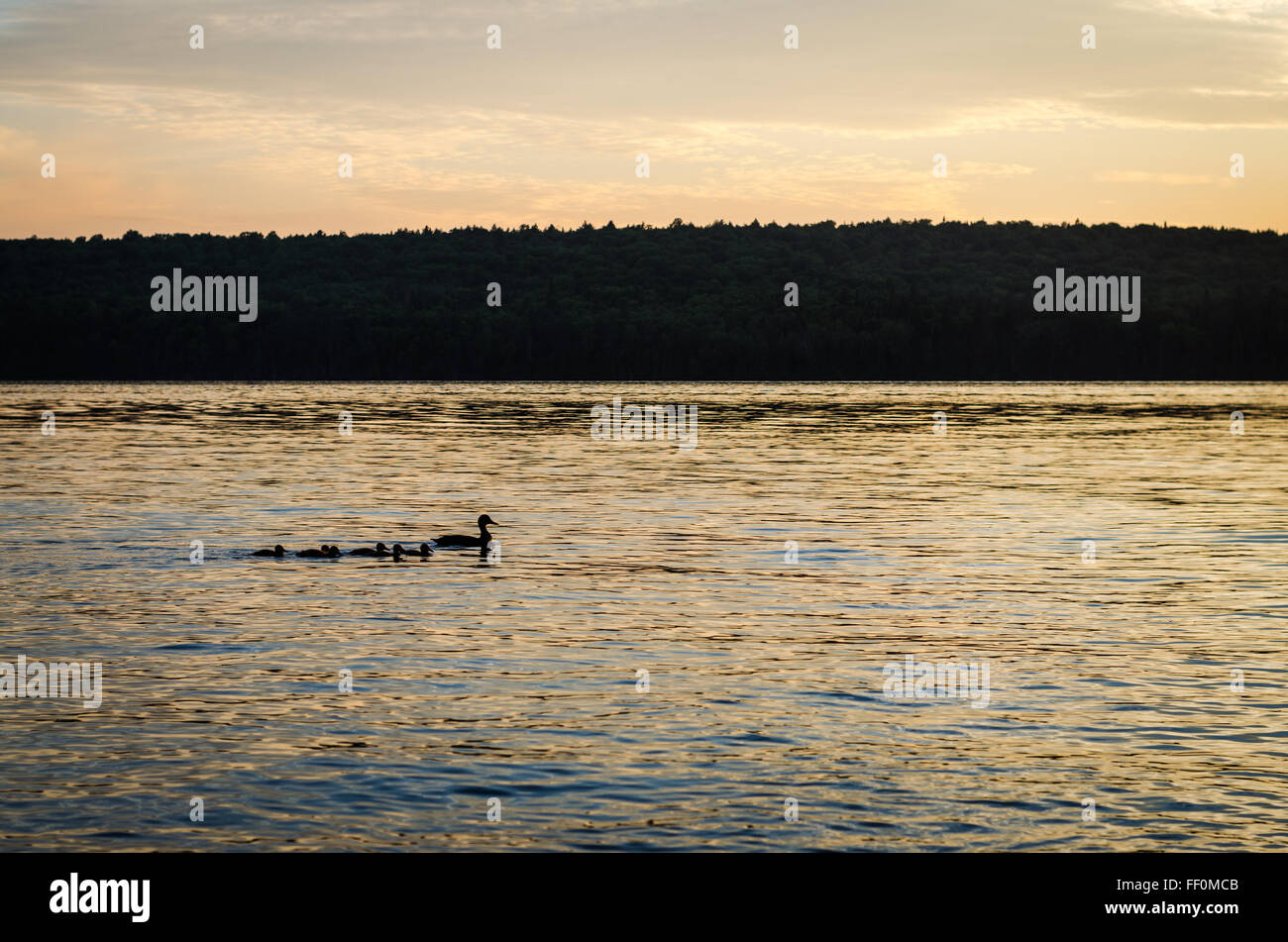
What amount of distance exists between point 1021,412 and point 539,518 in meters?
85.0

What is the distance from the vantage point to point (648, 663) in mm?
21609

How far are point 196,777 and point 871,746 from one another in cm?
737

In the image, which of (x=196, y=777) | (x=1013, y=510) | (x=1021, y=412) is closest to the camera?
(x=196, y=777)

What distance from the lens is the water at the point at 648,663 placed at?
46.7 ft

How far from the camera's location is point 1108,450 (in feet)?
242

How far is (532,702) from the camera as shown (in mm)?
19000

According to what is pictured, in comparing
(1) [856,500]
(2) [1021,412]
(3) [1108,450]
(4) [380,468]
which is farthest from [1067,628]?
(2) [1021,412]

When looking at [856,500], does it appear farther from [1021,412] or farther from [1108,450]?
[1021,412]

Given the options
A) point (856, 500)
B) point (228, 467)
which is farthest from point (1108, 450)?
point (228, 467)

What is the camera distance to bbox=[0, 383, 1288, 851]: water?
46.7 ft
